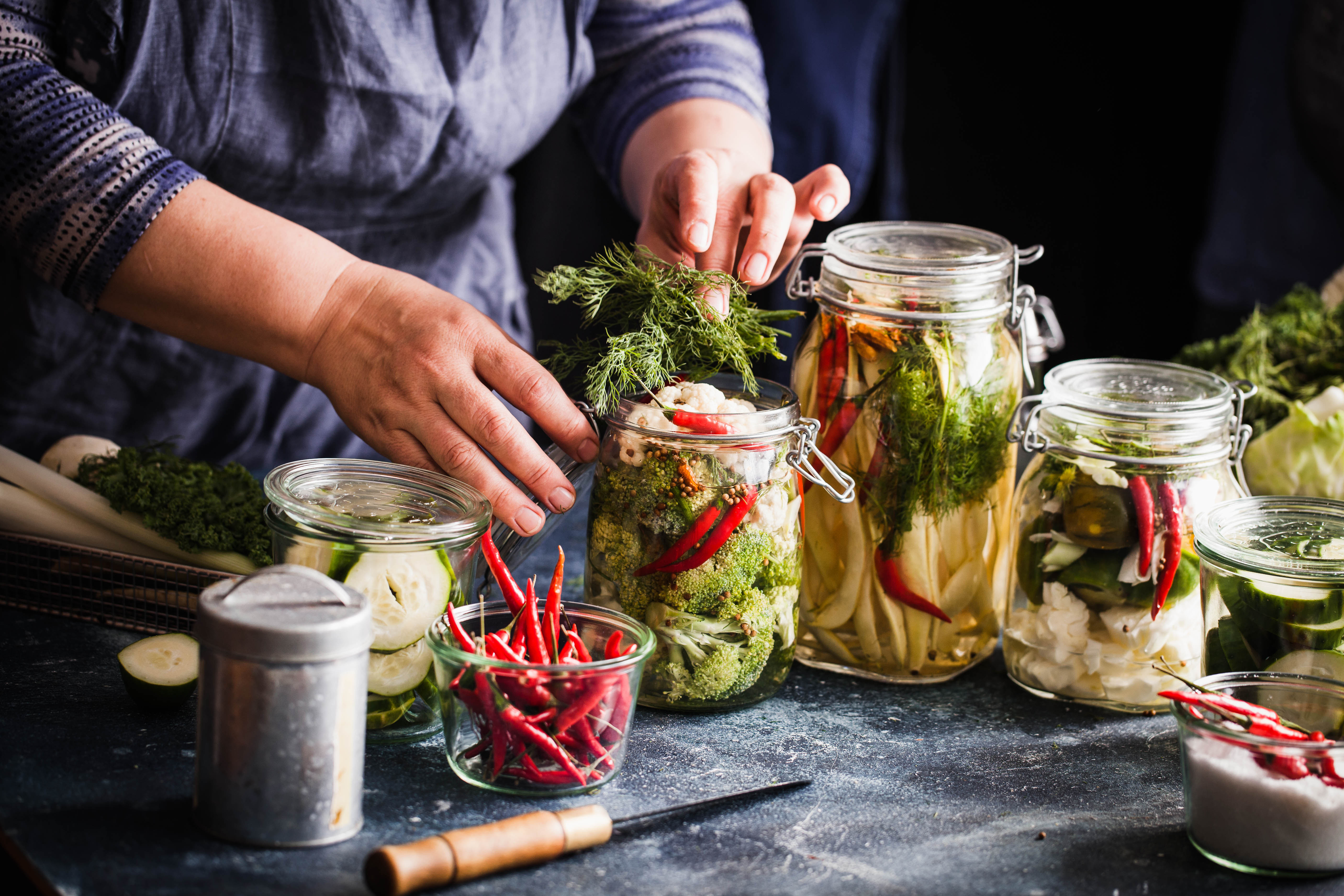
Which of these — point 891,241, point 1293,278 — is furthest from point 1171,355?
point 891,241

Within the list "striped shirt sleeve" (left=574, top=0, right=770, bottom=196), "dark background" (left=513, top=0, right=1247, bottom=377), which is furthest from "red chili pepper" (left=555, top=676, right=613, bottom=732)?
"dark background" (left=513, top=0, right=1247, bottom=377)

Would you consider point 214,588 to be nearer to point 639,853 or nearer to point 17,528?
point 639,853

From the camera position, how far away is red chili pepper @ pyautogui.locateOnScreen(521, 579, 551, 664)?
3.09ft

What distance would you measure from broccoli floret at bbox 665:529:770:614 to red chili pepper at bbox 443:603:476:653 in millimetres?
182

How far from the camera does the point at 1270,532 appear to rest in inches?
41.7

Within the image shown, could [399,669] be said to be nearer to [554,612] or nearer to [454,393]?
[554,612]

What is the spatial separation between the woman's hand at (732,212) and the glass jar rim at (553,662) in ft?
1.04

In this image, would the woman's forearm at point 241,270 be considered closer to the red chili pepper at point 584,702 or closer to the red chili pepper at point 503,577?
the red chili pepper at point 503,577

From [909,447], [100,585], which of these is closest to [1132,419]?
[909,447]

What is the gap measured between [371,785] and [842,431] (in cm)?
54

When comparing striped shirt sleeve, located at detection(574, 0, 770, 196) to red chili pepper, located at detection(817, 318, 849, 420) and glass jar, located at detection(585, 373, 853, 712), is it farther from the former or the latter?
glass jar, located at detection(585, 373, 853, 712)

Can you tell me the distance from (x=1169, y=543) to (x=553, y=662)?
578 mm

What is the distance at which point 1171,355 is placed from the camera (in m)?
3.34

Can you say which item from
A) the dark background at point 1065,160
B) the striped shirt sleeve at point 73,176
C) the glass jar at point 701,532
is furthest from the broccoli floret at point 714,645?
the dark background at point 1065,160
